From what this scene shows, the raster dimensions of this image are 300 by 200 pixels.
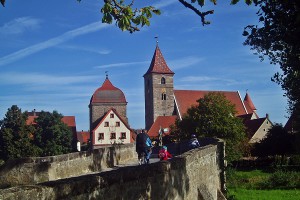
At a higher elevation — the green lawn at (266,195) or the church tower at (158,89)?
the church tower at (158,89)

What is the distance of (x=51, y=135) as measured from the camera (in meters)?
65.8

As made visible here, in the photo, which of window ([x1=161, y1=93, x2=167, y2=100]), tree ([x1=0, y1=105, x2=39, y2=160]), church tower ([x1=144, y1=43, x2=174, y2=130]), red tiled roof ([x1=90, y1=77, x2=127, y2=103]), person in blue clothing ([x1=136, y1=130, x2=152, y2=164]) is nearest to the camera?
person in blue clothing ([x1=136, y1=130, x2=152, y2=164])

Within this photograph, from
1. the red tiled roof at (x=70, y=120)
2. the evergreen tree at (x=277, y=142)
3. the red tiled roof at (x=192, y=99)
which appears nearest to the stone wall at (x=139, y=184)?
the evergreen tree at (x=277, y=142)

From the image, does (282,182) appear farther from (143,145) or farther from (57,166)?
(57,166)

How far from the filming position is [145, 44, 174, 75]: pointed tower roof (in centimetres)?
10175

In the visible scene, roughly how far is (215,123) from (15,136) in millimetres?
28763

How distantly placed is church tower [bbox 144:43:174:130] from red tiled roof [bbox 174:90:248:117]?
190cm

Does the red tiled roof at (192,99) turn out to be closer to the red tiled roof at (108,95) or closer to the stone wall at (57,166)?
the red tiled roof at (108,95)

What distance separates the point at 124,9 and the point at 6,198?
15.7 feet

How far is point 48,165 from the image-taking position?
1305cm

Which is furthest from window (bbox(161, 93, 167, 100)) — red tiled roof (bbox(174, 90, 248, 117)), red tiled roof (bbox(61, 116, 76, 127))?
red tiled roof (bbox(61, 116, 76, 127))

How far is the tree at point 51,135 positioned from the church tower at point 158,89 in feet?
101

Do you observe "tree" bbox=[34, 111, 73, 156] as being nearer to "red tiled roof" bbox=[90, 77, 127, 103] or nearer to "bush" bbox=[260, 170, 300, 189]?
"red tiled roof" bbox=[90, 77, 127, 103]

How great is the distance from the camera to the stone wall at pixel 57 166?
1151cm
